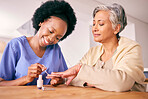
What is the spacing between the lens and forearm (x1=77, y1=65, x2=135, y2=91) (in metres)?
0.88

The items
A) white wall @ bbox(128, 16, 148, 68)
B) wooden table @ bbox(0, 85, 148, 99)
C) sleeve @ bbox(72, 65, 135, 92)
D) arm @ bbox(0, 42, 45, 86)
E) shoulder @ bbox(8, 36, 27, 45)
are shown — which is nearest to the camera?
wooden table @ bbox(0, 85, 148, 99)

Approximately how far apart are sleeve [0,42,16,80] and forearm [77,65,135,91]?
609mm

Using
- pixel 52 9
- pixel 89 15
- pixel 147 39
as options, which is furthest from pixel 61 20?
pixel 147 39

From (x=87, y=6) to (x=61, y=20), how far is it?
2.43 m

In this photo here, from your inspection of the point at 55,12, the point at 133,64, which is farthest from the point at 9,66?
the point at 133,64

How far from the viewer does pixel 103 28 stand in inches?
48.3

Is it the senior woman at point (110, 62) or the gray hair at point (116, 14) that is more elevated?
the gray hair at point (116, 14)

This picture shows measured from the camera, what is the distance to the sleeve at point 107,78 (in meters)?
0.88

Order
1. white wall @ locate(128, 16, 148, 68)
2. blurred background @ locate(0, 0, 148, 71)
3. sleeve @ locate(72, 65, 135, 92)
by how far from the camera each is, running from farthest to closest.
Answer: white wall @ locate(128, 16, 148, 68)
blurred background @ locate(0, 0, 148, 71)
sleeve @ locate(72, 65, 135, 92)

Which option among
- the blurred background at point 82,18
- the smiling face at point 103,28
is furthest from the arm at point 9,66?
the blurred background at point 82,18

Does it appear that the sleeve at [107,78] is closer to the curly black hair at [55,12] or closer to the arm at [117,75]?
the arm at [117,75]

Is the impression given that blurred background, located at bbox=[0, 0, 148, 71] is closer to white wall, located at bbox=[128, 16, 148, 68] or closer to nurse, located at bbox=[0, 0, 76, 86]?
white wall, located at bbox=[128, 16, 148, 68]

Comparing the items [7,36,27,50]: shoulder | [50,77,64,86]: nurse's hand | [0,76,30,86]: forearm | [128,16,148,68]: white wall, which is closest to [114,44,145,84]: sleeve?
[50,77,64,86]: nurse's hand

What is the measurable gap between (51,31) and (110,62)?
57 centimetres
